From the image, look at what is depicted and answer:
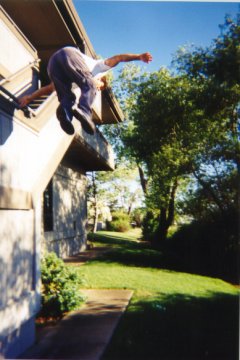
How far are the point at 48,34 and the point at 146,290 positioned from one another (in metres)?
8.32

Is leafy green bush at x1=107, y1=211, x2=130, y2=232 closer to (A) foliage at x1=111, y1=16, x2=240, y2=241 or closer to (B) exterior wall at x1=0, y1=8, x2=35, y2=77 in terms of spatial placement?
(A) foliage at x1=111, y1=16, x2=240, y2=241

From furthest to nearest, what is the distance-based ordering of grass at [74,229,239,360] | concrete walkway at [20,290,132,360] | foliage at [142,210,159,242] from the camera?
foliage at [142,210,159,242]
grass at [74,229,239,360]
concrete walkway at [20,290,132,360]

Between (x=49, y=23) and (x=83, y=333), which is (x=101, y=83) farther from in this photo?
(x=49, y=23)

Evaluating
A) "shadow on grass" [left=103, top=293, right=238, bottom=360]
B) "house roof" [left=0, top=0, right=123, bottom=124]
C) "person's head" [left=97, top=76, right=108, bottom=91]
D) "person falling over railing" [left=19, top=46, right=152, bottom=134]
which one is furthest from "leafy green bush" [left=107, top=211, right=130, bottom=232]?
"person falling over railing" [left=19, top=46, right=152, bottom=134]

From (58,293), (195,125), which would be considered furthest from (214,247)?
(58,293)

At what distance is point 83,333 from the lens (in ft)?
18.4

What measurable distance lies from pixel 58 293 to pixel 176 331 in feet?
8.03

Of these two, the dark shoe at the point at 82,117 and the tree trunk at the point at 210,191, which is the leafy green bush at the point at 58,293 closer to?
the dark shoe at the point at 82,117

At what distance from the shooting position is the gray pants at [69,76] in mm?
3881

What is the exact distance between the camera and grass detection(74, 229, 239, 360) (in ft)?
16.6

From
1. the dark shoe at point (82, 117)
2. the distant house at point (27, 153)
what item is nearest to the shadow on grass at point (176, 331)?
the distant house at point (27, 153)

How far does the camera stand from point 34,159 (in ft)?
18.4

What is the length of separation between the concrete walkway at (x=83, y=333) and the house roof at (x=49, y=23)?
7.19m

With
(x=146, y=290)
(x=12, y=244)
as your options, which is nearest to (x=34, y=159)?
(x=12, y=244)
